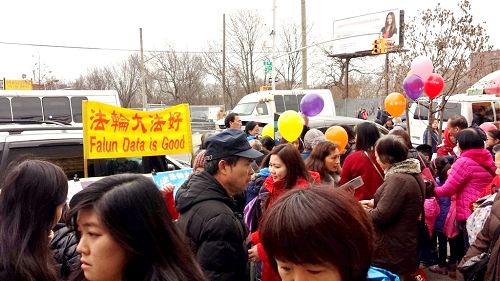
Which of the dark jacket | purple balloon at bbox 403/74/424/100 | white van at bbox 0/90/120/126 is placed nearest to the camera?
the dark jacket

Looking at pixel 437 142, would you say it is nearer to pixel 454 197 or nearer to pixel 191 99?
pixel 454 197

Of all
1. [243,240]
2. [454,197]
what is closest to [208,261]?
[243,240]

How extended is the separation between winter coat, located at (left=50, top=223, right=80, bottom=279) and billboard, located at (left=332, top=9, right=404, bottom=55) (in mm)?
34933

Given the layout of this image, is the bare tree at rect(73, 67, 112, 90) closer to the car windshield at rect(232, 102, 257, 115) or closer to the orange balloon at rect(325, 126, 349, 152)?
the car windshield at rect(232, 102, 257, 115)

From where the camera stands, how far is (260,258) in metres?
2.92

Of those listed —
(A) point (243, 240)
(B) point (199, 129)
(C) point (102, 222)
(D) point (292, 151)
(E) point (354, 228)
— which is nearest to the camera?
(E) point (354, 228)

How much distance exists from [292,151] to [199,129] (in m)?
27.7

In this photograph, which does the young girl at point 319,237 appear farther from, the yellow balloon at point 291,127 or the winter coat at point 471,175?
the yellow balloon at point 291,127

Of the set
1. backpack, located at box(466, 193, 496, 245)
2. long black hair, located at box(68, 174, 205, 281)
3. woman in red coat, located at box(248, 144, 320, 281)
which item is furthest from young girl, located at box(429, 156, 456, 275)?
A: long black hair, located at box(68, 174, 205, 281)

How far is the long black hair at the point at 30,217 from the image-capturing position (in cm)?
209

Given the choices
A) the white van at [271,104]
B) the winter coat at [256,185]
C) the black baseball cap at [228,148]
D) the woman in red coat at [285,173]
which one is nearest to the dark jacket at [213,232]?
the black baseball cap at [228,148]

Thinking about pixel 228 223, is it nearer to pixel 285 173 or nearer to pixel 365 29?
pixel 285 173

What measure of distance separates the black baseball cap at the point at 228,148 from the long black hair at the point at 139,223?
1.06m

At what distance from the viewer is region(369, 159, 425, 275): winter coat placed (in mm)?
3918
